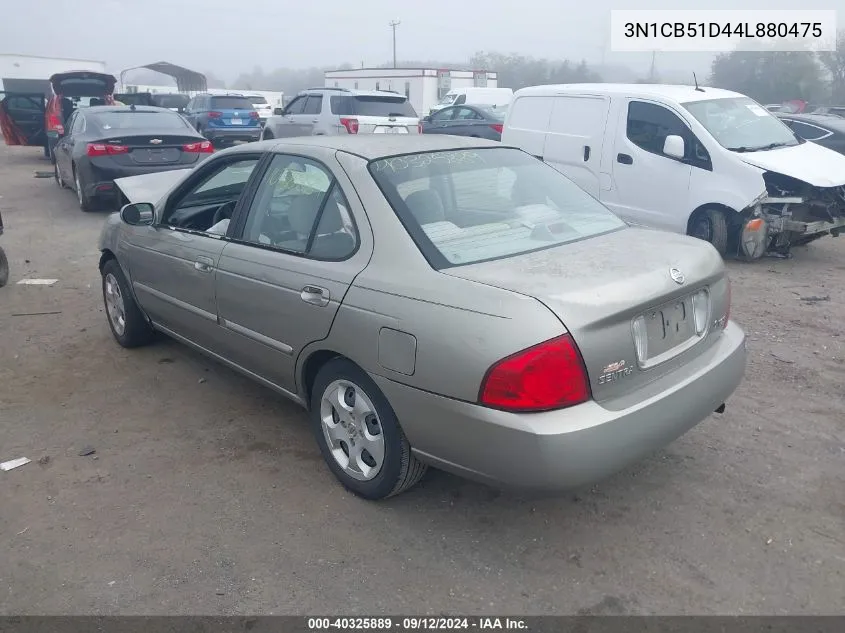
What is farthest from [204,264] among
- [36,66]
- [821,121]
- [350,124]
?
[36,66]

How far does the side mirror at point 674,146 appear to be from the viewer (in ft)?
25.8

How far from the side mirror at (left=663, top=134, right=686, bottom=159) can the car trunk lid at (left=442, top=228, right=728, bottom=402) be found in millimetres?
4841

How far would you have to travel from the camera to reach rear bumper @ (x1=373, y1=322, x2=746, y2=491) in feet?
8.80

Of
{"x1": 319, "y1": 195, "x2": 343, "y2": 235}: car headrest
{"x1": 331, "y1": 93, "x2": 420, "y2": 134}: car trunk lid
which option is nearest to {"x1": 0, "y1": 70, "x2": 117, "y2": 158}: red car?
{"x1": 331, "y1": 93, "x2": 420, "y2": 134}: car trunk lid

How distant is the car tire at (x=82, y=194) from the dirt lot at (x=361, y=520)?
21.9 feet

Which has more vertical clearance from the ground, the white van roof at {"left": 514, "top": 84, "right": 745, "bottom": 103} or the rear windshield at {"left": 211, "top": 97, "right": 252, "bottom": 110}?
the rear windshield at {"left": 211, "top": 97, "right": 252, "bottom": 110}

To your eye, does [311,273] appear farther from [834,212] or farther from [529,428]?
[834,212]

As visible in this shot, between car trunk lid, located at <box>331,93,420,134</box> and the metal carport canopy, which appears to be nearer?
car trunk lid, located at <box>331,93,420,134</box>

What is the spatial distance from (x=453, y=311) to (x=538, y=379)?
409mm

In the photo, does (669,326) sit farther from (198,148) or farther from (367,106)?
(367,106)

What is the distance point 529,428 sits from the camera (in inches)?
105

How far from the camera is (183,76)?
145 feet

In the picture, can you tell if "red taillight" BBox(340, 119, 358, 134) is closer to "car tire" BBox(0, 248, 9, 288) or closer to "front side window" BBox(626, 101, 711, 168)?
"front side window" BBox(626, 101, 711, 168)

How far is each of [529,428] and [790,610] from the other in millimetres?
1162
